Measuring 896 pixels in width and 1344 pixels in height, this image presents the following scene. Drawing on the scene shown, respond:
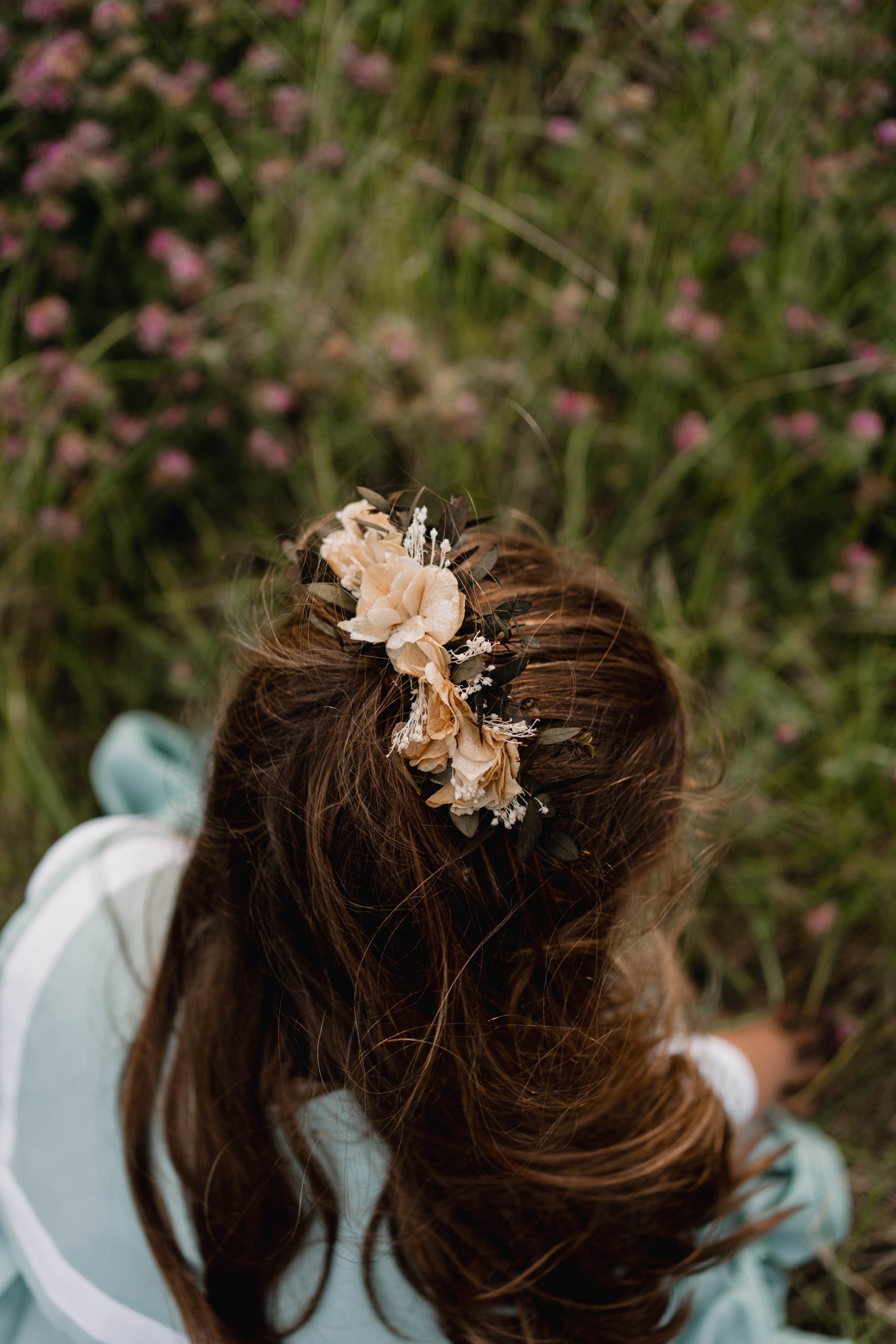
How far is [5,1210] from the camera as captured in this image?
1034mm

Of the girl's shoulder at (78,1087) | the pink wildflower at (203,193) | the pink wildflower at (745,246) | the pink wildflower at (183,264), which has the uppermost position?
the pink wildflower at (203,193)

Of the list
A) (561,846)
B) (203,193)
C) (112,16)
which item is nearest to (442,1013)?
(561,846)

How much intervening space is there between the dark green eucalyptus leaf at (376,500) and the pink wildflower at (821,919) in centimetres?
111

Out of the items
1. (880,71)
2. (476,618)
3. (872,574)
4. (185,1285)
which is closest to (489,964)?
(476,618)

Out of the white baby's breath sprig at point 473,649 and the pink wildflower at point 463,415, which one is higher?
the white baby's breath sprig at point 473,649

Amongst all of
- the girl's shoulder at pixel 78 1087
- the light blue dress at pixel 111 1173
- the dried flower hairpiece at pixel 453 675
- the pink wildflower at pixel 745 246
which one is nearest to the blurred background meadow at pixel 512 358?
the pink wildflower at pixel 745 246

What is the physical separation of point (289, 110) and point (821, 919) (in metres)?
1.66

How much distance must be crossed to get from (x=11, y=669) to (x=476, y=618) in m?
1.27

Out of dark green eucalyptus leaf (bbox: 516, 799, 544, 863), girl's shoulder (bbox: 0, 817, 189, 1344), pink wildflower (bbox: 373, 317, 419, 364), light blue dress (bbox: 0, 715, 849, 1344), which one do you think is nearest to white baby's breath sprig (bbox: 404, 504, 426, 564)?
dark green eucalyptus leaf (bbox: 516, 799, 544, 863)

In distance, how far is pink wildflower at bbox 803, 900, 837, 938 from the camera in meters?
1.51

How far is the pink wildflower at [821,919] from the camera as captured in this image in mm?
1506

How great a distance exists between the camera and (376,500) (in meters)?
0.78

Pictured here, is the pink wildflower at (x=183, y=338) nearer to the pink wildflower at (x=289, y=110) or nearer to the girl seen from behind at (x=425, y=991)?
the pink wildflower at (x=289, y=110)

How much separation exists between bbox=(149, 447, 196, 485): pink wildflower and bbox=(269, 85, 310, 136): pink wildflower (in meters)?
0.60
